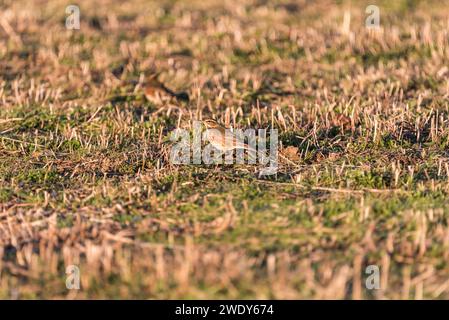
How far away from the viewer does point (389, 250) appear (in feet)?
21.1

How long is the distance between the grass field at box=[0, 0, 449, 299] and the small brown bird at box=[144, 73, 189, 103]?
0.14m

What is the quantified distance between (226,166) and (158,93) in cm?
272

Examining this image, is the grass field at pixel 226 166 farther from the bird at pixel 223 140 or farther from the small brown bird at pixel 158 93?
the bird at pixel 223 140

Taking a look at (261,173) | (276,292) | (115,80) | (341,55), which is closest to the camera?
(276,292)

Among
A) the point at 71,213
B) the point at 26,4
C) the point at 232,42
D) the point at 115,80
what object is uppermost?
the point at 26,4

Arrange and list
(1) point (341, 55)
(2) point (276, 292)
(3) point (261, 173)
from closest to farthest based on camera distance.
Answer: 1. (2) point (276, 292)
2. (3) point (261, 173)
3. (1) point (341, 55)

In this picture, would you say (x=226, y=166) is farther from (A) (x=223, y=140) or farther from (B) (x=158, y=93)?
(B) (x=158, y=93)

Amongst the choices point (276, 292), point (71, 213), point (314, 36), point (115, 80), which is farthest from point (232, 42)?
point (276, 292)

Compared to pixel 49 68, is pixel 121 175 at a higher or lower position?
lower

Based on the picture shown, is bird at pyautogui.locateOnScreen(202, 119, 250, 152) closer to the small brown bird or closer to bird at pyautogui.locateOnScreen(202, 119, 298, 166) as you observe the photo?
bird at pyautogui.locateOnScreen(202, 119, 298, 166)

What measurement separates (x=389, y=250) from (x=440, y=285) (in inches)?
22.4

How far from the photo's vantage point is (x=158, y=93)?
1086 cm

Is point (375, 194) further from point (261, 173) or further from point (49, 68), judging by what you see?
point (49, 68)

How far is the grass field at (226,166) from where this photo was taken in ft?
20.4
